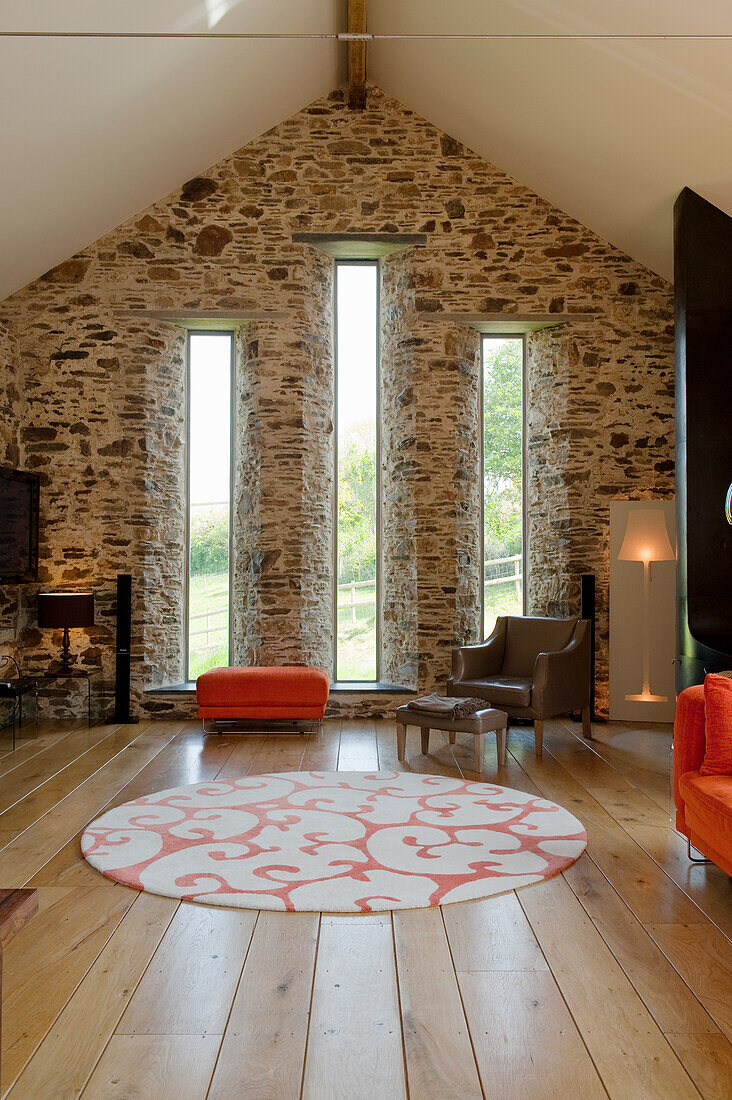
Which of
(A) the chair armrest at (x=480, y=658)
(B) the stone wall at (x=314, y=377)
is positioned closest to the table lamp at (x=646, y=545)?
(B) the stone wall at (x=314, y=377)

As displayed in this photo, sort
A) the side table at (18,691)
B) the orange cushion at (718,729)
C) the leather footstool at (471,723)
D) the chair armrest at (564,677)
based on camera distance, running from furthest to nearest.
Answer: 1. the side table at (18,691)
2. the chair armrest at (564,677)
3. the leather footstool at (471,723)
4. the orange cushion at (718,729)

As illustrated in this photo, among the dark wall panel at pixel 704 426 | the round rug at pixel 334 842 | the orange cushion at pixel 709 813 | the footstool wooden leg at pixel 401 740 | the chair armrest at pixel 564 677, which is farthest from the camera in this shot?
the chair armrest at pixel 564 677

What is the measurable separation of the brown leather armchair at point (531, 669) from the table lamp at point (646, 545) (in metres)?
0.77

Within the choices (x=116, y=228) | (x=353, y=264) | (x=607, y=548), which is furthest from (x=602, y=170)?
(x=116, y=228)

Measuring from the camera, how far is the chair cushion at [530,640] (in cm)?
707

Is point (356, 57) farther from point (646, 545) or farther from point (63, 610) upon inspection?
point (63, 610)

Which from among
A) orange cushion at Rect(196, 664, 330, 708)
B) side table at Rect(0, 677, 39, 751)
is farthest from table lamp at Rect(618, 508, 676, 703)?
side table at Rect(0, 677, 39, 751)

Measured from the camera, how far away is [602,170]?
6863 millimetres

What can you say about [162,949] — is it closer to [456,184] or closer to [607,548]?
[607,548]

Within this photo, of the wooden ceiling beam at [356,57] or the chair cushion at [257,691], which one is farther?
the chair cushion at [257,691]

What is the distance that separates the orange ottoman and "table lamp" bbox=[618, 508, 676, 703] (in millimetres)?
2699

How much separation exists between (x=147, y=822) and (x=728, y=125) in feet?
18.1

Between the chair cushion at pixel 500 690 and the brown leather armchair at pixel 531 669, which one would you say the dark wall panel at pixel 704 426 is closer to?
the brown leather armchair at pixel 531 669

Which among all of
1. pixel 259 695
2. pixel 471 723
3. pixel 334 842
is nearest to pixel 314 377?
pixel 259 695
